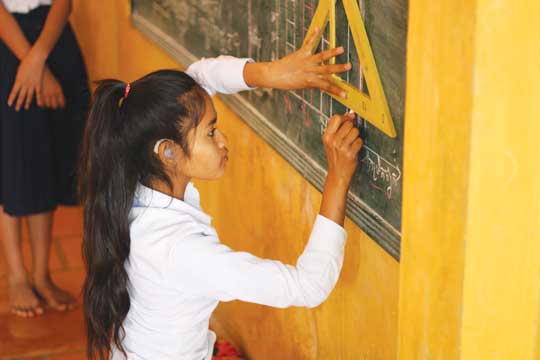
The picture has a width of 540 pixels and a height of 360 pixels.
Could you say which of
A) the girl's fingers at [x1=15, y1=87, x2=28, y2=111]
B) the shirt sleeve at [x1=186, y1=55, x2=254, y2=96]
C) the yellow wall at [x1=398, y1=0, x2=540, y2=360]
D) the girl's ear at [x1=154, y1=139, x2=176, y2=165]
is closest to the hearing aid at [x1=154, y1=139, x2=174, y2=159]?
the girl's ear at [x1=154, y1=139, x2=176, y2=165]

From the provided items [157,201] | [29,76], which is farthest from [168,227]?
[29,76]

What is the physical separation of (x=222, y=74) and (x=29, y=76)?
4.07 feet

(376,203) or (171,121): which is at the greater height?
(171,121)

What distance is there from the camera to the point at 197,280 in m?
1.61

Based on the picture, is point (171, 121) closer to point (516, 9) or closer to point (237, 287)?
point (237, 287)

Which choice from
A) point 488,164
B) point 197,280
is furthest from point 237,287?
point 488,164

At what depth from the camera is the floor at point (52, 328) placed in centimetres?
283

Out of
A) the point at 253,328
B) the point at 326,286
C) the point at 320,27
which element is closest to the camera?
the point at 326,286

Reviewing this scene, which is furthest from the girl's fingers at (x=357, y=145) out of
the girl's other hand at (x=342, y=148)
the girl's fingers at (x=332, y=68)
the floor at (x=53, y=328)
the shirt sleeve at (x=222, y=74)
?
the floor at (x=53, y=328)

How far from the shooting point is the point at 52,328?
299cm

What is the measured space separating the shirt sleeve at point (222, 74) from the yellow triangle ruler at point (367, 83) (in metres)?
0.25

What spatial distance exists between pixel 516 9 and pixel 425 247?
0.38 meters

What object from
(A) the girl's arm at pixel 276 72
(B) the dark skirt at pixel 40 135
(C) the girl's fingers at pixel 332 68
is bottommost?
(B) the dark skirt at pixel 40 135

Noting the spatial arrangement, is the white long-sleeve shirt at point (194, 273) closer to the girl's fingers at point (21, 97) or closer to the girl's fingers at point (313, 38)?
the girl's fingers at point (313, 38)
